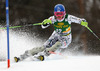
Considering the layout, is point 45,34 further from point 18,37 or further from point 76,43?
point 18,37

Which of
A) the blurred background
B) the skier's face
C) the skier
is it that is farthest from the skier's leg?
the blurred background

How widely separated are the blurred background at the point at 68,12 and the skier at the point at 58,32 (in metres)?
6.05

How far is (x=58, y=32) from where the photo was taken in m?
4.71

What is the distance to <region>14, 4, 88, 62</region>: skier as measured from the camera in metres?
4.43

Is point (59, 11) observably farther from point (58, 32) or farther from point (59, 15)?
point (58, 32)

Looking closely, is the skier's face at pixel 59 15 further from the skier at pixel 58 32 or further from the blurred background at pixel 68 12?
the blurred background at pixel 68 12

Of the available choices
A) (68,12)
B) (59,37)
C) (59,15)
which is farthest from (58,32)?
(68,12)

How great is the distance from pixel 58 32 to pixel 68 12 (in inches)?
279

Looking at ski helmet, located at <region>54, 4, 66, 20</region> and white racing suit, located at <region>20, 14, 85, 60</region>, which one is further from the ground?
ski helmet, located at <region>54, 4, 66, 20</region>

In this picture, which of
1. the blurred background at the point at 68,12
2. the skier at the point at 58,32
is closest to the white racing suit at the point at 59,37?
the skier at the point at 58,32

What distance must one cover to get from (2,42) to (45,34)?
581 cm

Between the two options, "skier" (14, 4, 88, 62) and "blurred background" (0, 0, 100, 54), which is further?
"blurred background" (0, 0, 100, 54)

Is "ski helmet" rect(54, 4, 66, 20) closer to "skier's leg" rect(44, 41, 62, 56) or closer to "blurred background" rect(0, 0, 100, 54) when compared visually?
"skier's leg" rect(44, 41, 62, 56)

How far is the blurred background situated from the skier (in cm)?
605
